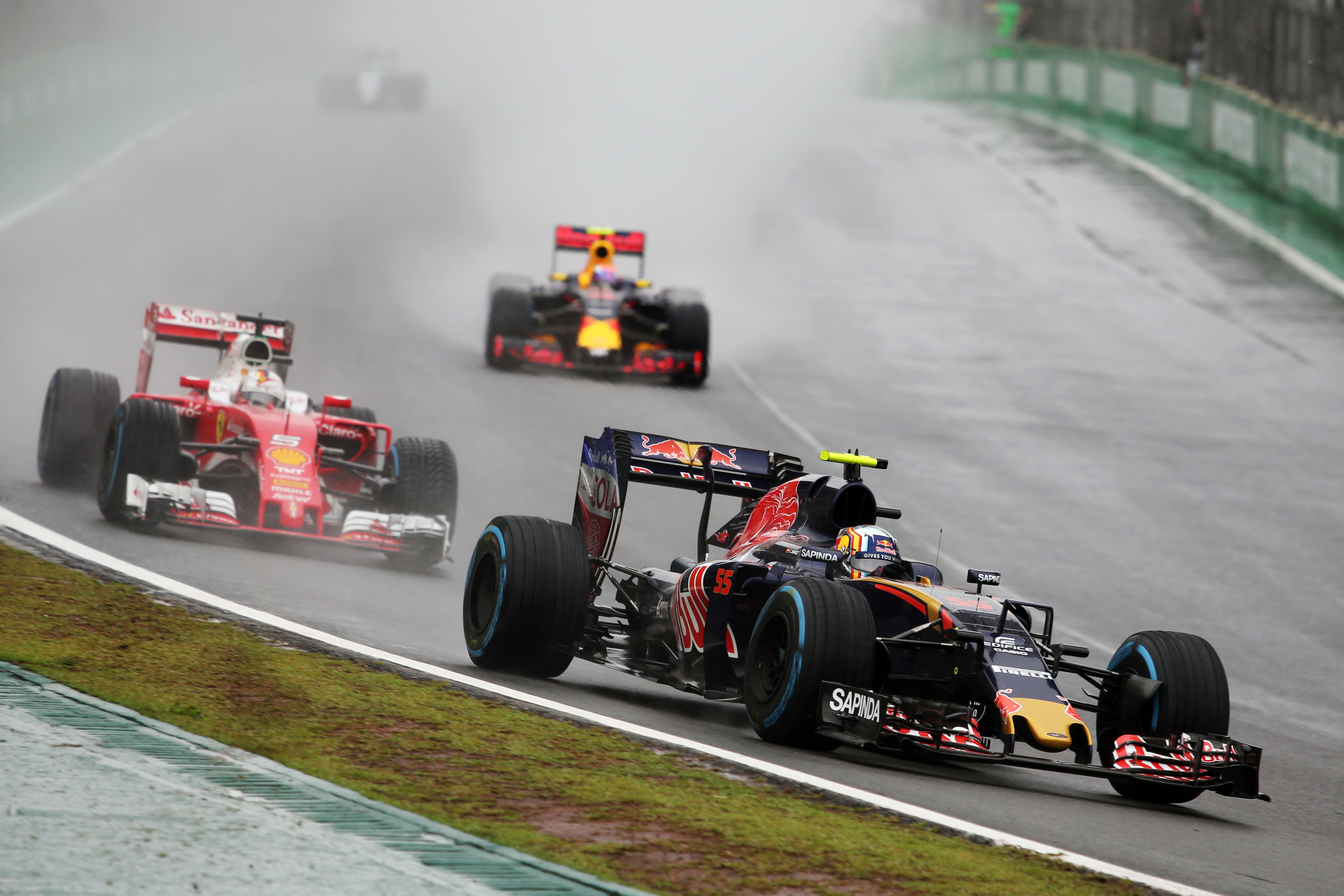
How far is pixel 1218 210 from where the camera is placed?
36.7m

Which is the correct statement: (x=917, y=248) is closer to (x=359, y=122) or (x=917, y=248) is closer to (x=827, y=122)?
(x=827, y=122)

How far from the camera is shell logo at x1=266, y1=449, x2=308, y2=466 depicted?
13875 mm

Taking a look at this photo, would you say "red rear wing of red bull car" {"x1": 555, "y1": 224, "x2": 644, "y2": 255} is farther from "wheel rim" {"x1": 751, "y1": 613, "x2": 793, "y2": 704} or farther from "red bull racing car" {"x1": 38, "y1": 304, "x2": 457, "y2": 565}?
"wheel rim" {"x1": 751, "y1": 613, "x2": 793, "y2": 704}

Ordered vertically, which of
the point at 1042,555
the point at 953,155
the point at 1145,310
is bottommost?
the point at 1042,555

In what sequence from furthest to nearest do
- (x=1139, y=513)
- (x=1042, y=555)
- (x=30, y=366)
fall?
1. (x=30, y=366)
2. (x=1139, y=513)
3. (x=1042, y=555)

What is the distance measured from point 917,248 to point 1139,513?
17.1 m

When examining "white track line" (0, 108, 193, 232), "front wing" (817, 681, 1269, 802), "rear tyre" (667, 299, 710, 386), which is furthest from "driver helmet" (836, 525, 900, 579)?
"white track line" (0, 108, 193, 232)

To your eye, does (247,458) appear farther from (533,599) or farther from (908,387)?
(908,387)

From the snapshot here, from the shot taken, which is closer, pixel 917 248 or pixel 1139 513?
pixel 1139 513

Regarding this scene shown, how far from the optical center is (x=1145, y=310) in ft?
99.2

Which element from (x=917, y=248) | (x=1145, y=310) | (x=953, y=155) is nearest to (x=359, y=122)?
(x=953, y=155)

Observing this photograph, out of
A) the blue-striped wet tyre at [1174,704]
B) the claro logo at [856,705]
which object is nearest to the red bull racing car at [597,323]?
the blue-striped wet tyre at [1174,704]

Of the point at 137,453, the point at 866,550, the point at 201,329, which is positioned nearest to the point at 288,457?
the point at 137,453

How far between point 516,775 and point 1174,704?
3710mm
